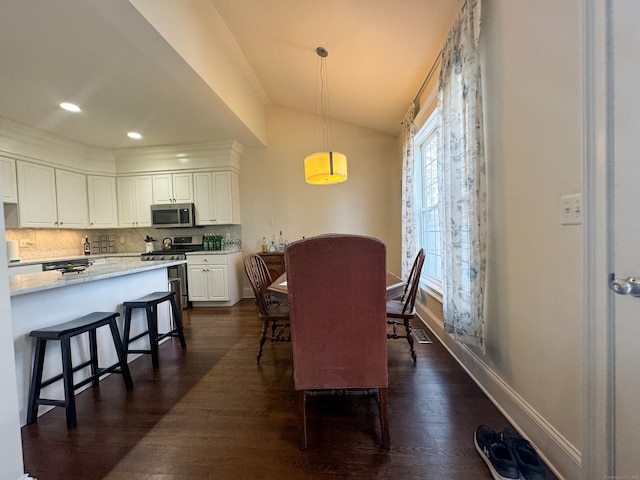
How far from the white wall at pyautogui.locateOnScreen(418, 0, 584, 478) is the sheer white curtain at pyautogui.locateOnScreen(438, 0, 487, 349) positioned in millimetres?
76

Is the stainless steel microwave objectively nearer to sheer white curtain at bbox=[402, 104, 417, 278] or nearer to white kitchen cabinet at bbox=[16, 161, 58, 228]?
white kitchen cabinet at bbox=[16, 161, 58, 228]

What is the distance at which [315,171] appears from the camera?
2619 mm

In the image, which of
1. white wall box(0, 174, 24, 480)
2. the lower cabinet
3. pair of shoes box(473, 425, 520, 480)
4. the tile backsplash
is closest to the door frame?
pair of shoes box(473, 425, 520, 480)

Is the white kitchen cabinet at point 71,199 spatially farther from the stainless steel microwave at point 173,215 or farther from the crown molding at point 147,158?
the stainless steel microwave at point 173,215

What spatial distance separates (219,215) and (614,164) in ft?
14.5

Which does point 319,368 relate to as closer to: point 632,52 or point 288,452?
point 288,452

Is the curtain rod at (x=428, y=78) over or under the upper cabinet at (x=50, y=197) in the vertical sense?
over

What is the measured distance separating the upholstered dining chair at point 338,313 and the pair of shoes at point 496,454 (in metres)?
0.46

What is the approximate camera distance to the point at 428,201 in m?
3.41

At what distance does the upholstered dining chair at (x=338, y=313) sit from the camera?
1.24 meters

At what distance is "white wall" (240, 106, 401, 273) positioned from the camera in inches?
182

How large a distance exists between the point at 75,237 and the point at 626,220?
6.27 metres

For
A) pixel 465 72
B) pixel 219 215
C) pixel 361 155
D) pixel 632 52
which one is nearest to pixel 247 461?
pixel 632 52

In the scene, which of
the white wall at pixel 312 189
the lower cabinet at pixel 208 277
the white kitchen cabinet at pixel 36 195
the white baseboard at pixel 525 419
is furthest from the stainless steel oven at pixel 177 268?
the white baseboard at pixel 525 419
